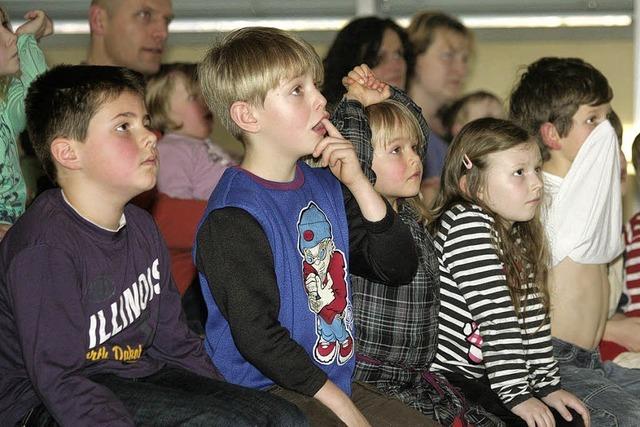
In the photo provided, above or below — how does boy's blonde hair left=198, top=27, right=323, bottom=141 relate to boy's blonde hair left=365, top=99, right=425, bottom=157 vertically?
above

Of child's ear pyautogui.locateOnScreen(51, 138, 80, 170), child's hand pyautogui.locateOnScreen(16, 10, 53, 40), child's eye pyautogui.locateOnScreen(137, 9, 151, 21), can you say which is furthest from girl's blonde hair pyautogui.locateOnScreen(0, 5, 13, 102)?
child's eye pyautogui.locateOnScreen(137, 9, 151, 21)

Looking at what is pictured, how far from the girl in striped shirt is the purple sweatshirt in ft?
2.37

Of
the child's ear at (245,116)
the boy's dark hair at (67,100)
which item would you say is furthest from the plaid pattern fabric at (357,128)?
the boy's dark hair at (67,100)

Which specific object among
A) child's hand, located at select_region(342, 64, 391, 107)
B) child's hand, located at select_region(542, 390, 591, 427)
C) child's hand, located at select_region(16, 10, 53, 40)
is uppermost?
child's hand, located at select_region(342, 64, 391, 107)

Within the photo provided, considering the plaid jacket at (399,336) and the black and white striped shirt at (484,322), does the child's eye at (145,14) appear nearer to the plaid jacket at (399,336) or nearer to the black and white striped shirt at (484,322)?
the plaid jacket at (399,336)

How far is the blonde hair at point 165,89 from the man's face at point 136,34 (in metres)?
0.08

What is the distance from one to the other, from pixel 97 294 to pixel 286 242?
442 mm

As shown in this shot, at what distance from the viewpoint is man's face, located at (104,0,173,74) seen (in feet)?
13.4

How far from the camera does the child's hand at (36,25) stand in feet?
10.4

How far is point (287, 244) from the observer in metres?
2.42

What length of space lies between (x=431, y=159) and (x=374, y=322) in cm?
179

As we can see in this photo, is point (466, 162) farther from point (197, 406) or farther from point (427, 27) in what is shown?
point (427, 27)

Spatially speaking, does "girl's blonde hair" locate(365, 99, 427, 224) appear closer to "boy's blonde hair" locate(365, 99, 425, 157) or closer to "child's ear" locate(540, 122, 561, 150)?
"boy's blonde hair" locate(365, 99, 425, 157)

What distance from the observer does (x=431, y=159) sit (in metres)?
4.37
